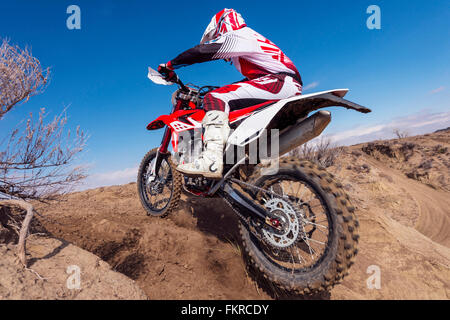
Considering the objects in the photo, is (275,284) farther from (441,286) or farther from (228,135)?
(441,286)

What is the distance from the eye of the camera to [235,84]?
2.12 metres

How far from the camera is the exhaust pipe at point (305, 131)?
68.2 inches

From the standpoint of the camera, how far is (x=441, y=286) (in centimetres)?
227

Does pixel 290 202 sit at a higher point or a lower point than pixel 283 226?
higher

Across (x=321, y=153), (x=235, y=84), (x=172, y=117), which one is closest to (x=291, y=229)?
(x=235, y=84)

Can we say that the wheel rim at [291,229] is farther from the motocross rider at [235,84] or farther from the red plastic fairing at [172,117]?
the red plastic fairing at [172,117]

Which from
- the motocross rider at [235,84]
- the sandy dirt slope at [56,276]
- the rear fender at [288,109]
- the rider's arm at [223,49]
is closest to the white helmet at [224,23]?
the motocross rider at [235,84]

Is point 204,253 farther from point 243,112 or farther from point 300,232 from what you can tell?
point 243,112

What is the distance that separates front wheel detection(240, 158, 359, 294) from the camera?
4.90ft

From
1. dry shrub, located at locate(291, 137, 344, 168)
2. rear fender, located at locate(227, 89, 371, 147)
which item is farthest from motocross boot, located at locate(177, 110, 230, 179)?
dry shrub, located at locate(291, 137, 344, 168)

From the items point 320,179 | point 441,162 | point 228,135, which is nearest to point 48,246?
point 228,135

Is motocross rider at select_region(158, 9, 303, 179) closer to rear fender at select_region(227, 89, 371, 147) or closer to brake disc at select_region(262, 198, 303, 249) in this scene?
rear fender at select_region(227, 89, 371, 147)

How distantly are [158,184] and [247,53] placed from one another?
2260 mm
